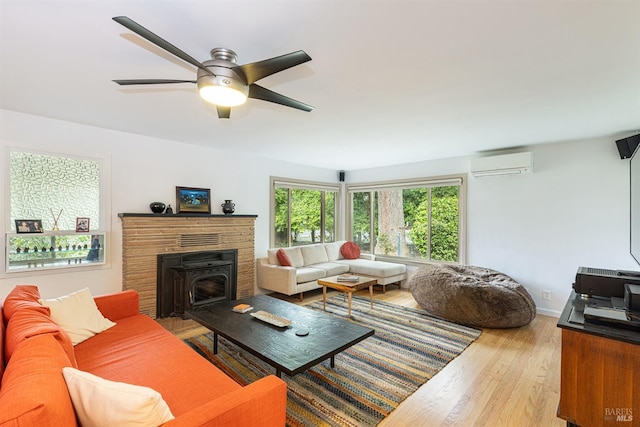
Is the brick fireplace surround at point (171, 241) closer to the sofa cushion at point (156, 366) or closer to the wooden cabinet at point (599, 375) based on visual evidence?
the sofa cushion at point (156, 366)

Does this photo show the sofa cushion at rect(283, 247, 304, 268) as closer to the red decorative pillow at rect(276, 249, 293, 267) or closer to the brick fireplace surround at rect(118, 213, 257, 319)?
the red decorative pillow at rect(276, 249, 293, 267)

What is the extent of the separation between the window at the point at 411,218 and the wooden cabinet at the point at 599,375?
130 inches

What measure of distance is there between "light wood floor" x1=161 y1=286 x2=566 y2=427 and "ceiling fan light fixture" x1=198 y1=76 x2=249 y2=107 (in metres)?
2.31

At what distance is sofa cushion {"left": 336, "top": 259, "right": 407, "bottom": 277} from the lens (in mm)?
5051

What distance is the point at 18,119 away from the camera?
2980 mm

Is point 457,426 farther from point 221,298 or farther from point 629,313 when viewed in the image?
point 221,298

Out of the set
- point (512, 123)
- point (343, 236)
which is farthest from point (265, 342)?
point (343, 236)

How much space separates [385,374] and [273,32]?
2.68 m

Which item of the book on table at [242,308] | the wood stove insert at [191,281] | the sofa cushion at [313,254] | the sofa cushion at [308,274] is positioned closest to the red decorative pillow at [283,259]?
the sofa cushion at [308,274]

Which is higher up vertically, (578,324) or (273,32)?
(273,32)

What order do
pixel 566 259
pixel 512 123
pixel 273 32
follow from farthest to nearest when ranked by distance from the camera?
pixel 566 259
pixel 512 123
pixel 273 32

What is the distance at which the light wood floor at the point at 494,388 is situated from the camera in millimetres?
1977

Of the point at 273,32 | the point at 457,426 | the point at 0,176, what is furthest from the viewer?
the point at 0,176

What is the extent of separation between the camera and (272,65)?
155 centimetres
